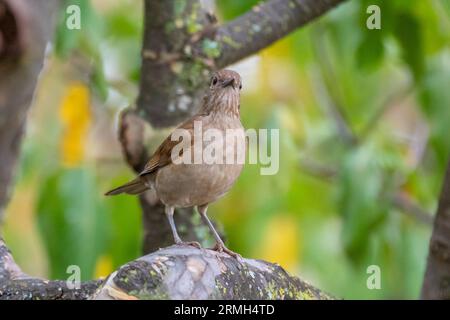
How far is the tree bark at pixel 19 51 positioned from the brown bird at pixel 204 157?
182 centimetres

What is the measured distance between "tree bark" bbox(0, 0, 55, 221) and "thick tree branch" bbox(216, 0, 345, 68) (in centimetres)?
239

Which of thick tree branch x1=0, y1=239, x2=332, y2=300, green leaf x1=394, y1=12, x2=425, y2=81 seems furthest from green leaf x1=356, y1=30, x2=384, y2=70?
thick tree branch x1=0, y1=239, x2=332, y2=300

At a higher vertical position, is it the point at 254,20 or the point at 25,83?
the point at 254,20

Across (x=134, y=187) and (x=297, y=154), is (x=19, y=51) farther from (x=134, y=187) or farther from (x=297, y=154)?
(x=297, y=154)

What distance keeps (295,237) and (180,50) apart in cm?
268

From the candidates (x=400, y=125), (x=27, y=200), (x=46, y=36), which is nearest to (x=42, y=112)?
(x=27, y=200)

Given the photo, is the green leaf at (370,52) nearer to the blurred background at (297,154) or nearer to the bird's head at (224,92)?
the blurred background at (297,154)

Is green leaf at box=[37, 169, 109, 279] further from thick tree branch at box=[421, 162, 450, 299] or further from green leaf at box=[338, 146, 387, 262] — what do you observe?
thick tree branch at box=[421, 162, 450, 299]

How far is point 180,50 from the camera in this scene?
412 centimetres

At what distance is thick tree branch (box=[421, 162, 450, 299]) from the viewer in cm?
379

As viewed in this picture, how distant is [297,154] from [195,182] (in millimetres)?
1371

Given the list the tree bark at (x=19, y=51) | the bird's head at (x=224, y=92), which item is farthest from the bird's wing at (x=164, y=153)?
the tree bark at (x=19, y=51)

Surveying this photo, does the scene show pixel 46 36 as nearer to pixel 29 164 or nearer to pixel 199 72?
pixel 199 72

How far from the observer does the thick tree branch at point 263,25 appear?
161 inches
